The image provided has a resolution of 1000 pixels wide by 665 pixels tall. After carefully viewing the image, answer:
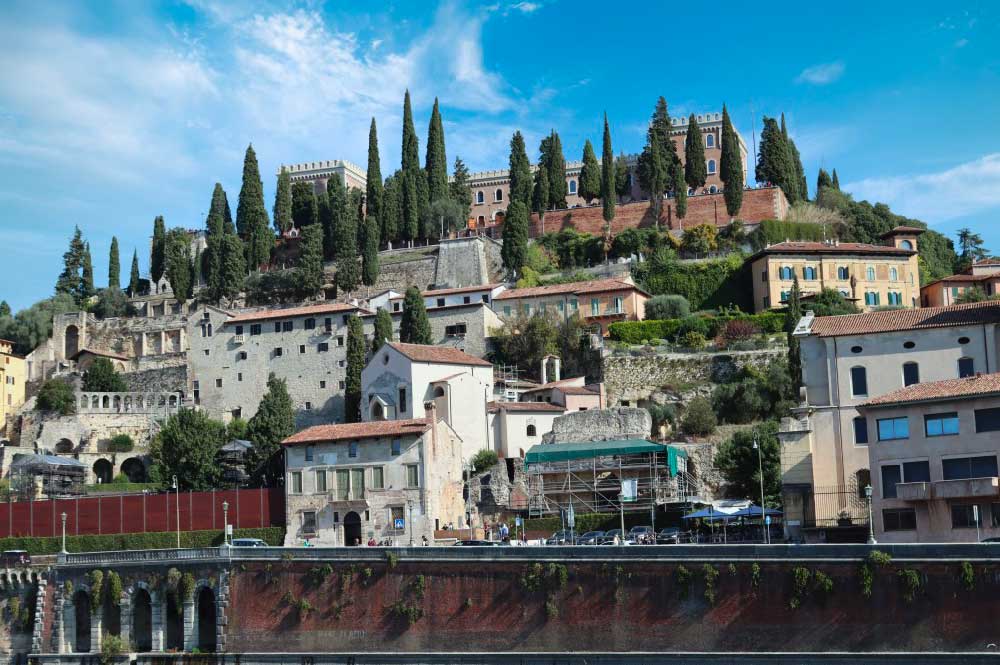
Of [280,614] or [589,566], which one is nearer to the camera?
[589,566]

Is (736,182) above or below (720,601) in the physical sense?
above

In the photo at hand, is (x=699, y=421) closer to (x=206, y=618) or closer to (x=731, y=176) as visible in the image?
(x=206, y=618)

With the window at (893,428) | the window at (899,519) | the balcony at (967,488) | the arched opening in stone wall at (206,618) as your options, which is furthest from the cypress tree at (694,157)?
the arched opening in stone wall at (206,618)

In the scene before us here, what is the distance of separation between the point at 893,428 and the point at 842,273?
40897mm

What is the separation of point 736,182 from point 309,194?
1633 inches

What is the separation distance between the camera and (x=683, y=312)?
8425cm

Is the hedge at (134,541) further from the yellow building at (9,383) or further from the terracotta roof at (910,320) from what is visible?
the terracotta roof at (910,320)

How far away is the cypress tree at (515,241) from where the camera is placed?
308ft

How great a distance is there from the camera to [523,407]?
228ft

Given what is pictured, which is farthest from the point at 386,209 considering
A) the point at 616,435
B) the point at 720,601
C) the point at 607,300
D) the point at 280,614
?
the point at 720,601

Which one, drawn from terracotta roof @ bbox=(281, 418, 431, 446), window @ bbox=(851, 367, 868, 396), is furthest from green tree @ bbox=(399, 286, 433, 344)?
window @ bbox=(851, 367, 868, 396)

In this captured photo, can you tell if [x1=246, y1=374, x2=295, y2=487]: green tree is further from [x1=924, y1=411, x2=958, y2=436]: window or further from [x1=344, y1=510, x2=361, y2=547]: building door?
[x1=924, y1=411, x2=958, y2=436]: window

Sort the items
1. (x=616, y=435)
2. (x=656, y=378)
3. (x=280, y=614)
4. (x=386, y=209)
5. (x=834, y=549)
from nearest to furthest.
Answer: (x=834, y=549) < (x=280, y=614) < (x=616, y=435) < (x=656, y=378) < (x=386, y=209)

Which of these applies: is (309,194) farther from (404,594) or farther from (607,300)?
(404,594)
